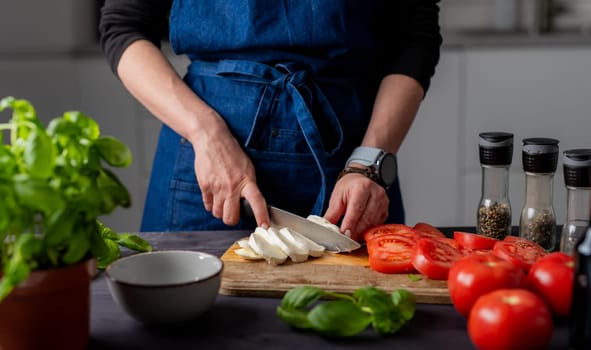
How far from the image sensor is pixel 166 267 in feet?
3.16

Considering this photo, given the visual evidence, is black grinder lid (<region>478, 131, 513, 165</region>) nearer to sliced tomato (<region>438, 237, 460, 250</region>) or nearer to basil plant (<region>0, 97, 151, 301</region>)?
sliced tomato (<region>438, 237, 460, 250</region>)

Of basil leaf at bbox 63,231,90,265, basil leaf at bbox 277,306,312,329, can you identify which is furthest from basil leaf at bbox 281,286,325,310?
basil leaf at bbox 63,231,90,265

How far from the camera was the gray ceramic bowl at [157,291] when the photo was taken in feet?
2.81

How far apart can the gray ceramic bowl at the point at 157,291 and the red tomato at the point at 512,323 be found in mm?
293

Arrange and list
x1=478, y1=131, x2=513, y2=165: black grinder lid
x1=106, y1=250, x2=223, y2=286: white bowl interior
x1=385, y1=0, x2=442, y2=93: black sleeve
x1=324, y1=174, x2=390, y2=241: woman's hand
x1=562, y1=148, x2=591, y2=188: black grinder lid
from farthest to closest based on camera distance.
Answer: x1=385, y1=0, x2=442, y2=93: black sleeve
x1=324, y1=174, x2=390, y2=241: woman's hand
x1=478, y1=131, x2=513, y2=165: black grinder lid
x1=562, y1=148, x2=591, y2=188: black grinder lid
x1=106, y1=250, x2=223, y2=286: white bowl interior

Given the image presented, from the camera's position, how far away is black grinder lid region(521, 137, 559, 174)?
1.11 metres

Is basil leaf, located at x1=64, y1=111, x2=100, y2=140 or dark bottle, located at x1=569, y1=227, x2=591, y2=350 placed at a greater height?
basil leaf, located at x1=64, y1=111, x2=100, y2=140

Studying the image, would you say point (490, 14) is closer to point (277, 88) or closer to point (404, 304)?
point (277, 88)

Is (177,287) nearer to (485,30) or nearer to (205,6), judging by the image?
(205,6)

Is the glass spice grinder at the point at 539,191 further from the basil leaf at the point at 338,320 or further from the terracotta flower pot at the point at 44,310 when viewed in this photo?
the terracotta flower pot at the point at 44,310

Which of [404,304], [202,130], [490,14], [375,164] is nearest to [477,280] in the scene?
[404,304]

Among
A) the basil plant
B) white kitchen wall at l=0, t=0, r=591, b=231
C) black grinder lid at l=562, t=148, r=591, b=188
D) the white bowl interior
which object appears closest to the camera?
the basil plant

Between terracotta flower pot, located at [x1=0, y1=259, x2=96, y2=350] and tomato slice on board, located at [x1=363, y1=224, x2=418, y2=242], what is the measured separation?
52 cm

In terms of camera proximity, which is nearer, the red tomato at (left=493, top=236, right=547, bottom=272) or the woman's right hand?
the red tomato at (left=493, top=236, right=547, bottom=272)
